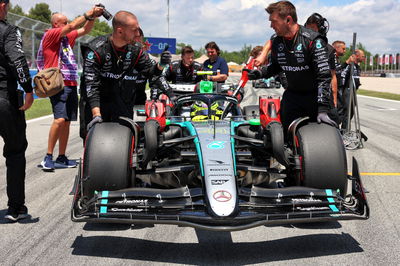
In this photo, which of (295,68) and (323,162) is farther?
(295,68)

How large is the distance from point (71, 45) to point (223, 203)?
4612mm

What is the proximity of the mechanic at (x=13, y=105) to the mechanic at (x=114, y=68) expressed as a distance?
66cm

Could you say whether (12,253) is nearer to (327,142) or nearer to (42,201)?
(42,201)

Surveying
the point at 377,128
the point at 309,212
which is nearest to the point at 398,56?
the point at 377,128

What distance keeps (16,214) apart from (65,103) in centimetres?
271

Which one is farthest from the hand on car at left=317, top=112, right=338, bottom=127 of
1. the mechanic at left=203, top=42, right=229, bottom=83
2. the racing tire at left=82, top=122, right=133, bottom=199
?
the mechanic at left=203, top=42, right=229, bottom=83

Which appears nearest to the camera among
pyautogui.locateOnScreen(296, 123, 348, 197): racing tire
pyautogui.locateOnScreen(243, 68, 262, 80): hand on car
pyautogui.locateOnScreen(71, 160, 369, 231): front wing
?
pyautogui.locateOnScreen(71, 160, 369, 231): front wing

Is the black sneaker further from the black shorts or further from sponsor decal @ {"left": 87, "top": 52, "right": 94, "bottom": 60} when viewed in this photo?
the black shorts

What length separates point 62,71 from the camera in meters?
7.16

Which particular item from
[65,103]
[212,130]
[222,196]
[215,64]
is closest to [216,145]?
[212,130]

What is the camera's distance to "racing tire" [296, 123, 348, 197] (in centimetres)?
431

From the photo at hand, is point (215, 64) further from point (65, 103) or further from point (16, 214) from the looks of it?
point (16, 214)

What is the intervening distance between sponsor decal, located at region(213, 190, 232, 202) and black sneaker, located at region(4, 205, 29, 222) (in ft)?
6.58

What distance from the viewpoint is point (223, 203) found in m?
3.71
